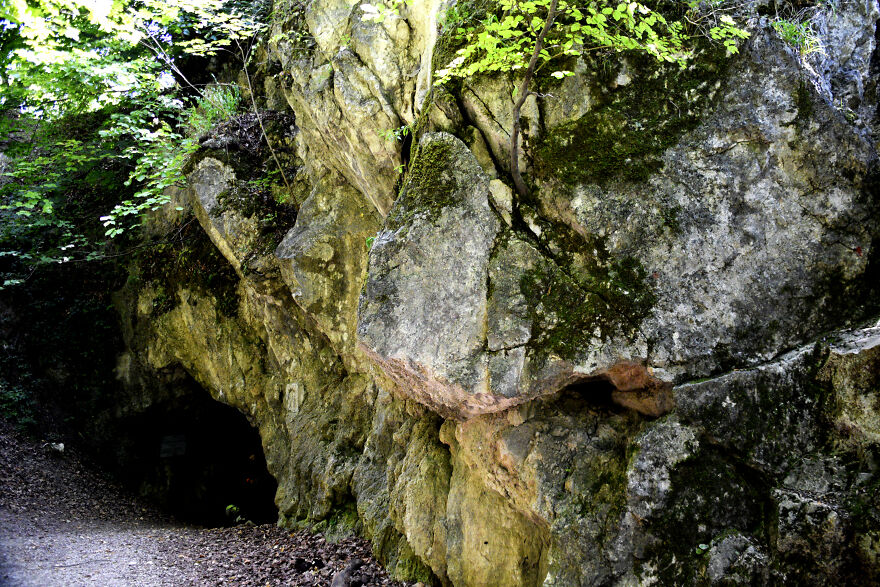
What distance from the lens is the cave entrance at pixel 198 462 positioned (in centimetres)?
1031

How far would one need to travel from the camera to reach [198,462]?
430 inches

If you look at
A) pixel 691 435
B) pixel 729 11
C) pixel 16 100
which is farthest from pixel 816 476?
pixel 16 100

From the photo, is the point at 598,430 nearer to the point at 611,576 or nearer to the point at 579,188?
the point at 611,576

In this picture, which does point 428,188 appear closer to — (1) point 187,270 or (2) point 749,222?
(2) point 749,222

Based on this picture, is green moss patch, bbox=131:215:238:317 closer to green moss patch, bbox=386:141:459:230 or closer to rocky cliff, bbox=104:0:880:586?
rocky cliff, bbox=104:0:880:586

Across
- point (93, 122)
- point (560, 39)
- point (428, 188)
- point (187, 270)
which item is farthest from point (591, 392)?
point (93, 122)

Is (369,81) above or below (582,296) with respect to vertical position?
above

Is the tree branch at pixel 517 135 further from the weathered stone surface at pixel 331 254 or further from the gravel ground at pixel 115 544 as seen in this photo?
the gravel ground at pixel 115 544

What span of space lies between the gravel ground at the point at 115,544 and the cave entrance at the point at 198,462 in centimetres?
83

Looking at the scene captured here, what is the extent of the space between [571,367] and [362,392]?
408 centimetres

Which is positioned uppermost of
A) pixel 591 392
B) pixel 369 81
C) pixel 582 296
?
pixel 369 81

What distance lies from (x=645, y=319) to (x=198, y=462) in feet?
32.4

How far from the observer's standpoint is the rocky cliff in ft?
11.2

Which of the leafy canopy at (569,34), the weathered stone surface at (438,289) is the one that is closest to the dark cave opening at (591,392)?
the weathered stone surface at (438,289)
